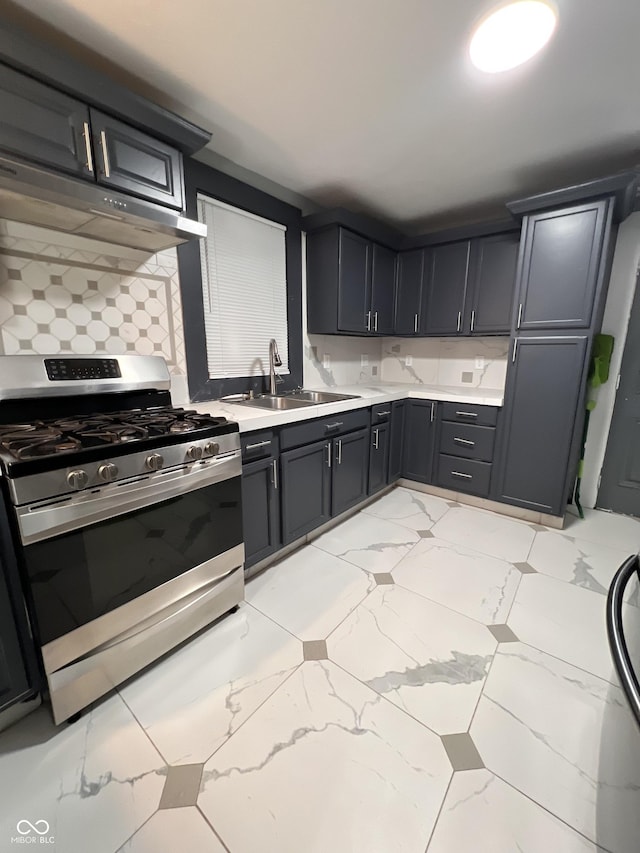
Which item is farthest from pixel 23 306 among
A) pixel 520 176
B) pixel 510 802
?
pixel 520 176

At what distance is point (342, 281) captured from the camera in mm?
2686

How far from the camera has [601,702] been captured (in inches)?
50.5

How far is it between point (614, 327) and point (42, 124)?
339 cm

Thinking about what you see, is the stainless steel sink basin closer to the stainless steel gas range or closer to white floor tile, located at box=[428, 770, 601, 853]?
the stainless steel gas range

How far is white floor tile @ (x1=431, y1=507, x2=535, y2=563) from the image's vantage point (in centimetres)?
225

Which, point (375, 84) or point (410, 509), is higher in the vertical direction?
point (375, 84)

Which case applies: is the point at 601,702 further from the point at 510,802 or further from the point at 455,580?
the point at 455,580

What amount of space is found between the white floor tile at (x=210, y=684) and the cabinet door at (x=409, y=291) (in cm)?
267

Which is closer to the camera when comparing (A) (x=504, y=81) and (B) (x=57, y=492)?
(B) (x=57, y=492)

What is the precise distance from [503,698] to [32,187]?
2438mm

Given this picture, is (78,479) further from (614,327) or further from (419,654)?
(614,327)

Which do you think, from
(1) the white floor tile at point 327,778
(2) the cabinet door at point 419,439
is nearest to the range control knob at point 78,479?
(1) the white floor tile at point 327,778

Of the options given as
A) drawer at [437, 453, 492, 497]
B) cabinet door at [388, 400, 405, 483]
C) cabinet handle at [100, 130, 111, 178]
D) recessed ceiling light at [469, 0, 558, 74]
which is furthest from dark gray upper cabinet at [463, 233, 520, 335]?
cabinet handle at [100, 130, 111, 178]

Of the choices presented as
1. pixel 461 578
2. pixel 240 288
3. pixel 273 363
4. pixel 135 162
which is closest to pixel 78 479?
pixel 135 162
